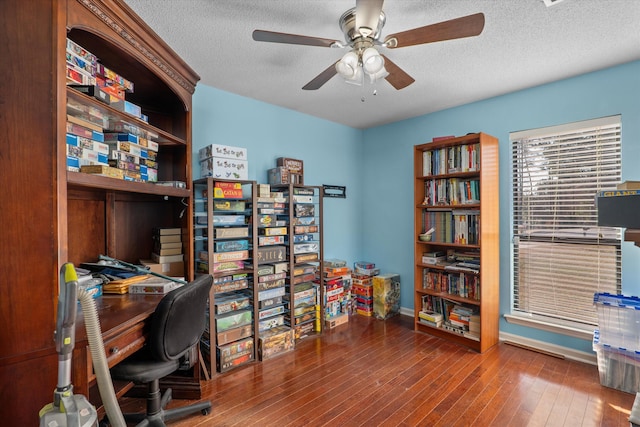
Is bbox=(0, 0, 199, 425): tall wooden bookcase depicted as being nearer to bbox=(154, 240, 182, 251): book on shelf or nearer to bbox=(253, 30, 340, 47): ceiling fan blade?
bbox=(253, 30, 340, 47): ceiling fan blade

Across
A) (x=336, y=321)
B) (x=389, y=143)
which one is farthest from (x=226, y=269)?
(x=389, y=143)

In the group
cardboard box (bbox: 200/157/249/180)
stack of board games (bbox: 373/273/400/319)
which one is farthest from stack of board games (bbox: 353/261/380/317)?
cardboard box (bbox: 200/157/249/180)

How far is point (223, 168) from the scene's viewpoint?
242cm

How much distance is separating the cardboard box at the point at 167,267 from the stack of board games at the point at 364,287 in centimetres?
216

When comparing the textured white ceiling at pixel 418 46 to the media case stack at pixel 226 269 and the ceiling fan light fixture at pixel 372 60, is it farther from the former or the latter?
the media case stack at pixel 226 269

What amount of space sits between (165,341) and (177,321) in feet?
0.33

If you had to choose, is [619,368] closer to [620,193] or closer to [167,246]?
[620,193]

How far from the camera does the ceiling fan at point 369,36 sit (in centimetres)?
130

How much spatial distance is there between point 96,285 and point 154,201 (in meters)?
0.85

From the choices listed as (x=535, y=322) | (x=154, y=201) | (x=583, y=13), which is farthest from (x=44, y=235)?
(x=535, y=322)

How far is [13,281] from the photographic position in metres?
1.04

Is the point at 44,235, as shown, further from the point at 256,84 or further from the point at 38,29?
the point at 256,84

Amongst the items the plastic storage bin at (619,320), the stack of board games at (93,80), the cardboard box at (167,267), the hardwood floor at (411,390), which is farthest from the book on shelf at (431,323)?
the stack of board games at (93,80)

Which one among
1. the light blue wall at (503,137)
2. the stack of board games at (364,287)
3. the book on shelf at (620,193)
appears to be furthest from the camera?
the stack of board games at (364,287)
